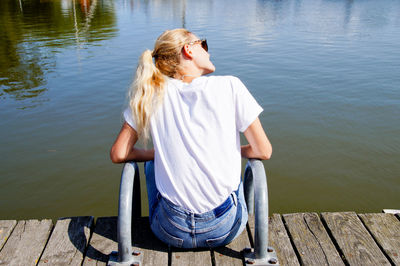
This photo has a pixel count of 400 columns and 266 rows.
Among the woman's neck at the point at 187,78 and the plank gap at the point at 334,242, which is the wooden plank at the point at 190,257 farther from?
the woman's neck at the point at 187,78

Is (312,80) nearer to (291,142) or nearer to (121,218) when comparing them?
(291,142)

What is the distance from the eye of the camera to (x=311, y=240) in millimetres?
2783

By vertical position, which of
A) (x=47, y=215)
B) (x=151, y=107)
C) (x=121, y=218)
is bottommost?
(x=47, y=215)

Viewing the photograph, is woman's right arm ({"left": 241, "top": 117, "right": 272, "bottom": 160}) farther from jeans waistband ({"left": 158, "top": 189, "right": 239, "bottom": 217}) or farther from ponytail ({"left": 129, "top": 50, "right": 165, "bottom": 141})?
ponytail ({"left": 129, "top": 50, "right": 165, "bottom": 141})

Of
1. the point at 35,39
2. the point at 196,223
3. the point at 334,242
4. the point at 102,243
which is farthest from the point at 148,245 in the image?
the point at 35,39

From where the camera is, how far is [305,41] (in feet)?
49.2

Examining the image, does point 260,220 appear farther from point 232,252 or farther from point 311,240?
point 311,240

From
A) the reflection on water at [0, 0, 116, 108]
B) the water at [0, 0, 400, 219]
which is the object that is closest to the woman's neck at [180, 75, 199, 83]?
the water at [0, 0, 400, 219]

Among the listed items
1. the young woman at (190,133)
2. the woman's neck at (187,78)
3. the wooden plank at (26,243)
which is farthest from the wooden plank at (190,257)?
the woman's neck at (187,78)

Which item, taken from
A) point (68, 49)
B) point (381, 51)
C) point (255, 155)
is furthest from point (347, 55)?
point (255, 155)

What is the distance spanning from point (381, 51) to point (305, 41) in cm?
314

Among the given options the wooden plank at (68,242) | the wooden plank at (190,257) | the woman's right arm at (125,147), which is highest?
the woman's right arm at (125,147)

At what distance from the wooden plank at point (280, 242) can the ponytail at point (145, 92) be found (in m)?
1.25

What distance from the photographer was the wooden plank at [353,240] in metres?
2.61
